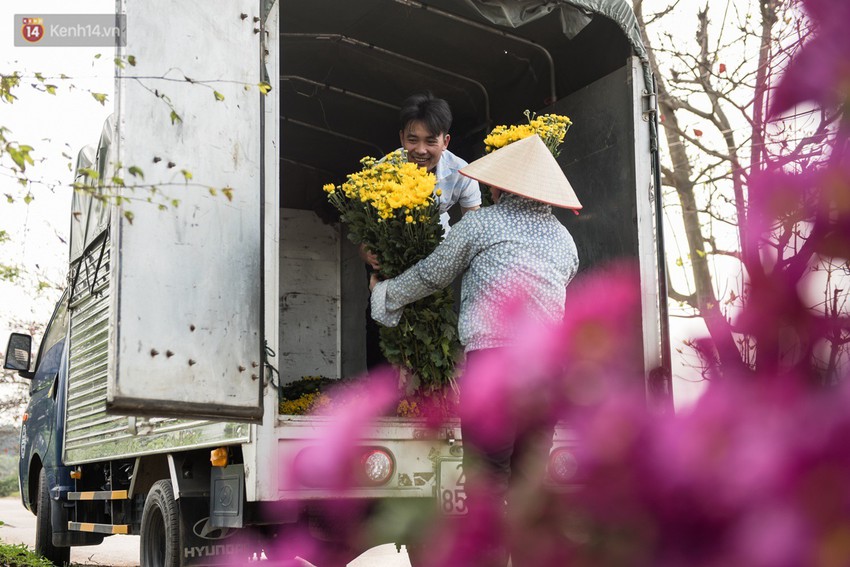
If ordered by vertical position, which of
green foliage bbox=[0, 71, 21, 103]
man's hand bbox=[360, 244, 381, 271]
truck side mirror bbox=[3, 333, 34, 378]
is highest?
green foliage bbox=[0, 71, 21, 103]

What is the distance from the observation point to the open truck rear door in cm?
367

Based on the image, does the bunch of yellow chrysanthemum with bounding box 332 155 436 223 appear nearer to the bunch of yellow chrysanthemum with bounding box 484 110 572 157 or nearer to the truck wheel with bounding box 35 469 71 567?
the bunch of yellow chrysanthemum with bounding box 484 110 572 157

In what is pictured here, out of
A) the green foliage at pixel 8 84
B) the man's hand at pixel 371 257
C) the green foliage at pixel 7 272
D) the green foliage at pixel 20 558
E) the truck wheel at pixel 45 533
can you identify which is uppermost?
the green foliage at pixel 8 84

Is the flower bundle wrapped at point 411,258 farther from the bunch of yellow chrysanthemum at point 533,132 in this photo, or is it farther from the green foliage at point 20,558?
the green foliage at point 20,558

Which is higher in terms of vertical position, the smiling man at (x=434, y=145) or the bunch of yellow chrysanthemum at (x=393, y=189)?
the smiling man at (x=434, y=145)

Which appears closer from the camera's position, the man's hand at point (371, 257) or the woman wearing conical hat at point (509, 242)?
the woman wearing conical hat at point (509, 242)

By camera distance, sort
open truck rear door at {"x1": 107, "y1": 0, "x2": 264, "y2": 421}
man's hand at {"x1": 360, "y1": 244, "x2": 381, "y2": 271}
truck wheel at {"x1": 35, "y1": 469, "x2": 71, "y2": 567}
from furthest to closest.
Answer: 1. truck wheel at {"x1": 35, "y1": 469, "x2": 71, "y2": 567}
2. man's hand at {"x1": 360, "y1": 244, "x2": 381, "y2": 271}
3. open truck rear door at {"x1": 107, "y1": 0, "x2": 264, "y2": 421}

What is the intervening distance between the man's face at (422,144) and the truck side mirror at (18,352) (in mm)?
3995

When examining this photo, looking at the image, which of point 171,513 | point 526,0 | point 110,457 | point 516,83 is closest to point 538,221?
point 526,0

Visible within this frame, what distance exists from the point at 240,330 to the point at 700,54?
20.7ft

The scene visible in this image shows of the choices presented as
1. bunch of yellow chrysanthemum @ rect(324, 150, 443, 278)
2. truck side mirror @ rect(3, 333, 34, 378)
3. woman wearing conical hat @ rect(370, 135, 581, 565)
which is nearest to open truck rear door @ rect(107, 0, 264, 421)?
bunch of yellow chrysanthemum @ rect(324, 150, 443, 278)

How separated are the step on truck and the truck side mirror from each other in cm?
2

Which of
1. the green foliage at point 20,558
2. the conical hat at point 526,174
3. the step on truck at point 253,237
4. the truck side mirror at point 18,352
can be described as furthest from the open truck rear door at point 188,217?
the green foliage at point 20,558

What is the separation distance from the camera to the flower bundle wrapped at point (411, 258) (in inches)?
182
